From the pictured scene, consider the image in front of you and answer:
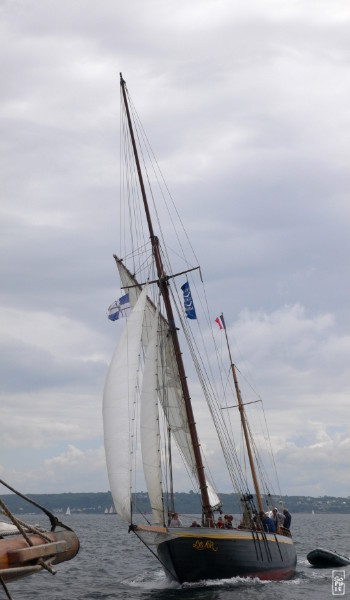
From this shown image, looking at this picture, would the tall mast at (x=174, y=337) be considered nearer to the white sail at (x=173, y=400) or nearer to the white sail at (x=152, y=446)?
the white sail at (x=173, y=400)

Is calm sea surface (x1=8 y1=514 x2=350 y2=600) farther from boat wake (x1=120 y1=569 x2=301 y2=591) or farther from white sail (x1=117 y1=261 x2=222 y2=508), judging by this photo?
white sail (x1=117 y1=261 x2=222 y2=508)

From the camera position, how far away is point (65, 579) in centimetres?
4728

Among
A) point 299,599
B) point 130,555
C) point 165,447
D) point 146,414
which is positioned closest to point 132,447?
point 146,414

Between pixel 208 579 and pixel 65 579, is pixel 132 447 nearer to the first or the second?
pixel 208 579

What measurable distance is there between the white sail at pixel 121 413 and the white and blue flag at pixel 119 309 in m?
5.91

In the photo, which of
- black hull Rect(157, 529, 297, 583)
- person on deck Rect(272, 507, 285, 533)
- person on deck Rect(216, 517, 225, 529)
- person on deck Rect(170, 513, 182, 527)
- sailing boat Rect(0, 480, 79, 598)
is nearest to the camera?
sailing boat Rect(0, 480, 79, 598)

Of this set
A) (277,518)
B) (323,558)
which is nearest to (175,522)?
(277,518)

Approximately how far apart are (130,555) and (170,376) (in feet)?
115

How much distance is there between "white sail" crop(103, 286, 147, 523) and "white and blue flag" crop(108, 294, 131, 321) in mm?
5909

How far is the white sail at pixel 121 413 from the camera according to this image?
120 feet

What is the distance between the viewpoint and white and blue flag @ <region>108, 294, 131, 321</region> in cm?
4562

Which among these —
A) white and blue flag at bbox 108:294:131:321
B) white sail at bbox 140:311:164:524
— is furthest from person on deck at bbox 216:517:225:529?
white and blue flag at bbox 108:294:131:321

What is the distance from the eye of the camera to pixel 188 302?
44.5 meters

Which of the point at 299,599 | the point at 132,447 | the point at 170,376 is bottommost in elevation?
the point at 299,599
